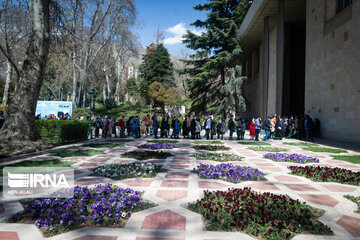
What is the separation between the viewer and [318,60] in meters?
16.5

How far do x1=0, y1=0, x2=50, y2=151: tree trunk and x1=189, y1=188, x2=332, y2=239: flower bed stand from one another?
8501mm

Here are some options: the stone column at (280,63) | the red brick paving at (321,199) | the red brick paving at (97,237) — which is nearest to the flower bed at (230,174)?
the red brick paving at (321,199)

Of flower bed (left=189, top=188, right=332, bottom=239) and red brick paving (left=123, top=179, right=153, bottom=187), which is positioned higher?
flower bed (left=189, top=188, right=332, bottom=239)

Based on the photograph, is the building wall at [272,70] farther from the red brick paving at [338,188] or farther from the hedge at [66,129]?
the red brick paving at [338,188]

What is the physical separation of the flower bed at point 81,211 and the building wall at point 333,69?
46.2 ft

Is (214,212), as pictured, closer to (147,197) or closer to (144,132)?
(147,197)

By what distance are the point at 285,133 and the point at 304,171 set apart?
13608 millimetres

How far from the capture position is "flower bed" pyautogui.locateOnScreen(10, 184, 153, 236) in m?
2.96

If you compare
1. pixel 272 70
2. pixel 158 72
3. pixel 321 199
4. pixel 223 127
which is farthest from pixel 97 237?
pixel 158 72

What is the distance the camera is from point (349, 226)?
309cm

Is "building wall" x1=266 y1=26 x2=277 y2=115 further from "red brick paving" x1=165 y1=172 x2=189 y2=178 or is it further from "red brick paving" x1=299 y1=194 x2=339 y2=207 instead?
"red brick paving" x1=299 y1=194 x2=339 y2=207

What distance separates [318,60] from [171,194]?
17122 mm

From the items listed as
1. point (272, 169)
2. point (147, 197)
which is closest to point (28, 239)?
point (147, 197)

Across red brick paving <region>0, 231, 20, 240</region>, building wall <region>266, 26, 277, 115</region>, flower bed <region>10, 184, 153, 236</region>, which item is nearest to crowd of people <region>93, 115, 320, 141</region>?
building wall <region>266, 26, 277, 115</region>
